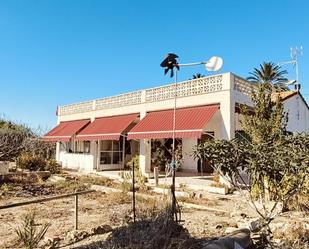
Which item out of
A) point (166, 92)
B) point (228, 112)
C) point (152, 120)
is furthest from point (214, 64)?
point (152, 120)

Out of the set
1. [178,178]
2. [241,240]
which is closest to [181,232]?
[241,240]

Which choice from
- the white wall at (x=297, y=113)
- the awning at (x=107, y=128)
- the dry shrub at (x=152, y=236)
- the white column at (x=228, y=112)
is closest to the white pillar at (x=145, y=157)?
the awning at (x=107, y=128)

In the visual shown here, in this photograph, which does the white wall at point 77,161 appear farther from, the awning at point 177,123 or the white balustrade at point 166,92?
the awning at point 177,123

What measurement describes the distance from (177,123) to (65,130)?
17082mm

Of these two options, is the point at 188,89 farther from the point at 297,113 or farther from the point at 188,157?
the point at 297,113

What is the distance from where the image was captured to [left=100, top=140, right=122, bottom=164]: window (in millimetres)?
29312

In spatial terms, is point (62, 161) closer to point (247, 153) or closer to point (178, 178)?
point (178, 178)

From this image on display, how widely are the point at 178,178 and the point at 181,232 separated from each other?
1360 cm

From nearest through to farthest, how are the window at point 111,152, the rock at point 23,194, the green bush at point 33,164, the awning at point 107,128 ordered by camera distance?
the rock at point 23,194
the awning at point 107,128
the green bush at point 33,164
the window at point 111,152

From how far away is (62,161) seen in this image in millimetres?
34156

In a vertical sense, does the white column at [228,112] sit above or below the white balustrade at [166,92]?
below

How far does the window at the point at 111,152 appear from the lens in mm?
29312

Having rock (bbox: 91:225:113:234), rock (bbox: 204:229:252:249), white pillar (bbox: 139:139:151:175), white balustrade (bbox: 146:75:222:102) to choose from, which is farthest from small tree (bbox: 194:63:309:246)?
white pillar (bbox: 139:139:151:175)

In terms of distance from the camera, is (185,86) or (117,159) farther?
(117,159)
